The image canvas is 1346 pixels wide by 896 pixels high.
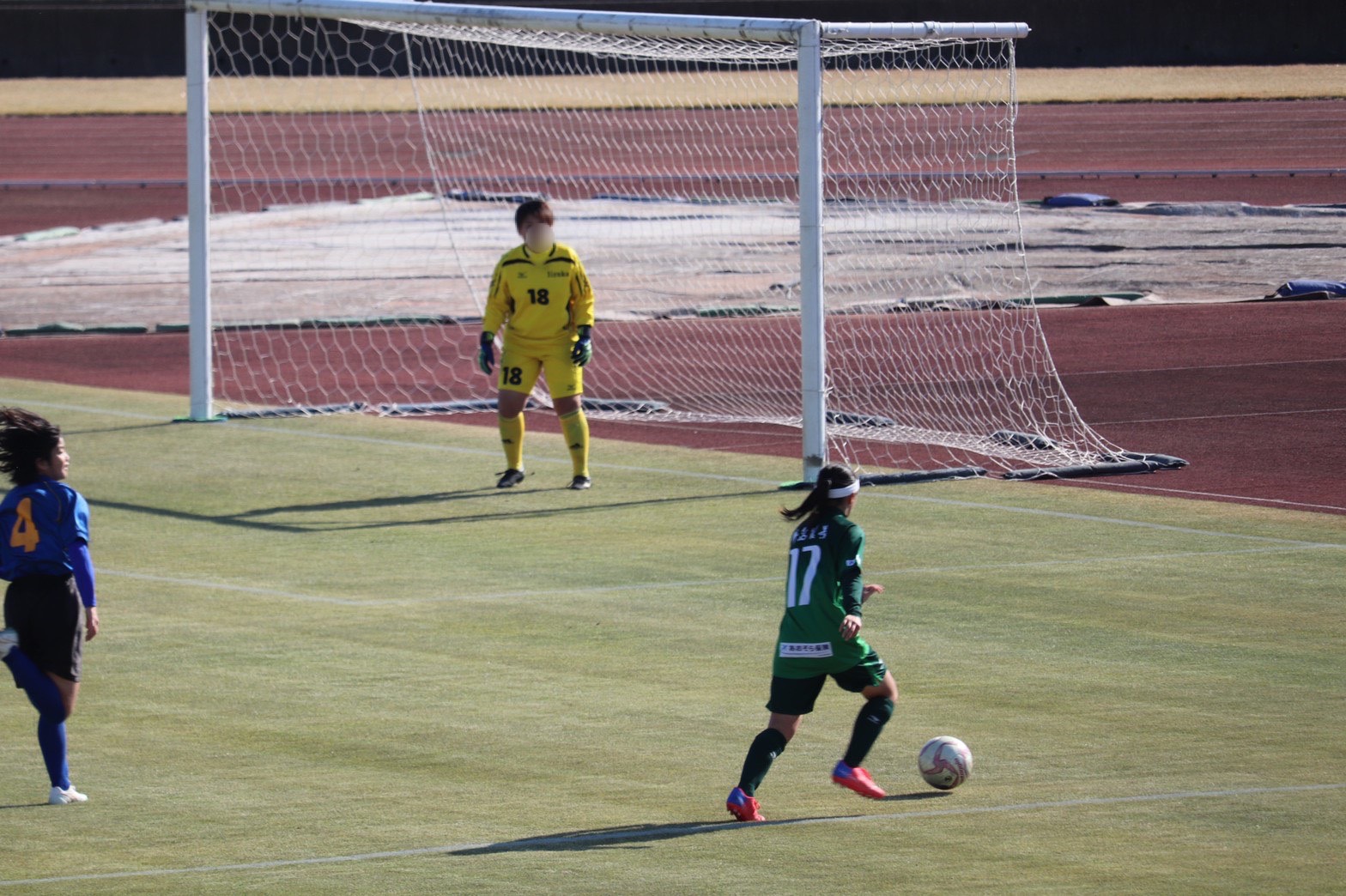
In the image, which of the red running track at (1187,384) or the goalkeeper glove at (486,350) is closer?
the goalkeeper glove at (486,350)

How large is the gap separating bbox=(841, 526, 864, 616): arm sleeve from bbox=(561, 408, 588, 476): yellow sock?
25.7 ft

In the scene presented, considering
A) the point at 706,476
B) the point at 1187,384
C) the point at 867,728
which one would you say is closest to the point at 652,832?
the point at 867,728

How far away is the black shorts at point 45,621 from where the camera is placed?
307 inches

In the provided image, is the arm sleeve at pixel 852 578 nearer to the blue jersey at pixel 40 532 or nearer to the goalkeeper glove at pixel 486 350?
the blue jersey at pixel 40 532

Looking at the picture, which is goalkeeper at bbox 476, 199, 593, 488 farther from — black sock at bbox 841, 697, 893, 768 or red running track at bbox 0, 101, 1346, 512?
black sock at bbox 841, 697, 893, 768

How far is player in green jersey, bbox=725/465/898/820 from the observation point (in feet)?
24.2

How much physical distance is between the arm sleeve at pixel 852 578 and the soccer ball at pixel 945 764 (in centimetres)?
60

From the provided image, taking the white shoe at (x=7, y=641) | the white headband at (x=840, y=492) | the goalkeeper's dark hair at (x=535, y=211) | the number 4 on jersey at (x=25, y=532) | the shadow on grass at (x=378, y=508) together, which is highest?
the goalkeeper's dark hair at (x=535, y=211)

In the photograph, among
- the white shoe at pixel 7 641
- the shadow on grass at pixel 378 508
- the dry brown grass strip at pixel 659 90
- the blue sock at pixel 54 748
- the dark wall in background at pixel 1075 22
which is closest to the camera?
the blue sock at pixel 54 748

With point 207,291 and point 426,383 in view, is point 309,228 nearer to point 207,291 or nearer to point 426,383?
point 426,383

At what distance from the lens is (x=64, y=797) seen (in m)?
7.55

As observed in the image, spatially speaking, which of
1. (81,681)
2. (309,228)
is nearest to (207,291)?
(81,681)

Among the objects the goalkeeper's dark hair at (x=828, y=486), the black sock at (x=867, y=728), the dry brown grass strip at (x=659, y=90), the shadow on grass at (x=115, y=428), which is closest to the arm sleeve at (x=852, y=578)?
the goalkeeper's dark hair at (x=828, y=486)

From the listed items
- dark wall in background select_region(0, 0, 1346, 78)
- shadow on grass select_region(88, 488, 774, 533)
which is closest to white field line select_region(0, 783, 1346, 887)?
shadow on grass select_region(88, 488, 774, 533)
